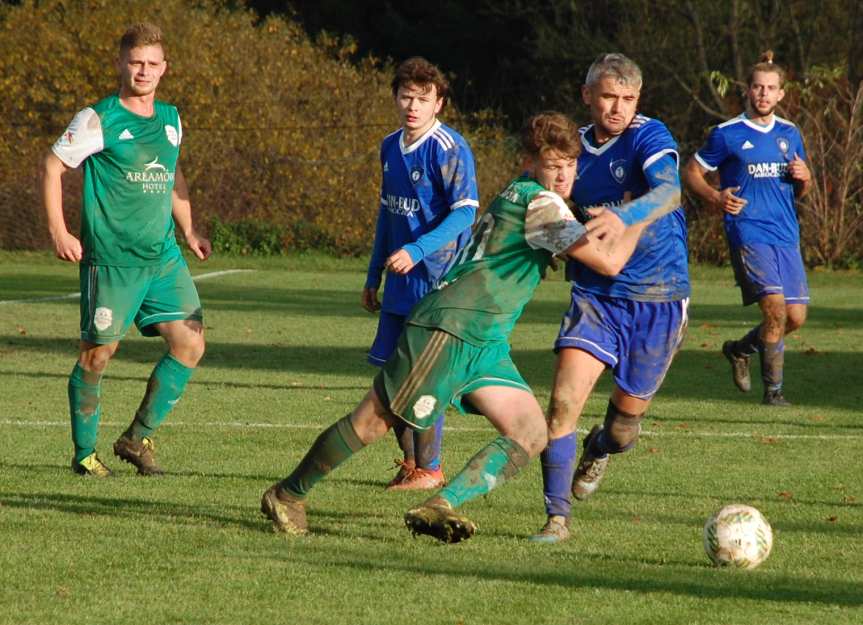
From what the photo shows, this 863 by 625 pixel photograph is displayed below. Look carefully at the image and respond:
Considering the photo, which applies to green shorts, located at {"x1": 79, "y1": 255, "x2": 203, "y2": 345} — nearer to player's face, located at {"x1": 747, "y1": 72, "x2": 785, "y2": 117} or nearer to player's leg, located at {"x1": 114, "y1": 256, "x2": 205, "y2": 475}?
player's leg, located at {"x1": 114, "y1": 256, "x2": 205, "y2": 475}

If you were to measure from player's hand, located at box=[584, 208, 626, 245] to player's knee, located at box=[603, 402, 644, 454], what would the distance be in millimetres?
1403

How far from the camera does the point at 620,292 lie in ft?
22.4

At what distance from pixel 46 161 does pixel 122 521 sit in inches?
79.1

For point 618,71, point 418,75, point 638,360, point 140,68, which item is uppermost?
point 618,71

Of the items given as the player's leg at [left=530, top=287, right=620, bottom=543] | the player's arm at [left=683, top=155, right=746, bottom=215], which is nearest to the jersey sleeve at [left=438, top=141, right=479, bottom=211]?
the player's leg at [left=530, top=287, right=620, bottom=543]

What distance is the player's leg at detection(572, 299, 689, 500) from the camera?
6.84m

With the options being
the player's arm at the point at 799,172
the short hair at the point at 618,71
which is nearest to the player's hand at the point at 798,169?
the player's arm at the point at 799,172

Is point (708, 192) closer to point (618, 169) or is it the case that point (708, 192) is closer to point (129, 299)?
point (618, 169)

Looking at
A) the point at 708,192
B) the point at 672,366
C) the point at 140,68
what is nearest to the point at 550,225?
the point at 140,68

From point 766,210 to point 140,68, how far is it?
5.16m

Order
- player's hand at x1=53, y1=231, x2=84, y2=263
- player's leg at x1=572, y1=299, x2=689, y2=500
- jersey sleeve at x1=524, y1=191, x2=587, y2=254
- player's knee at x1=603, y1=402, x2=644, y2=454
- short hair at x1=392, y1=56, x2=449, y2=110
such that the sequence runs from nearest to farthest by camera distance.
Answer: jersey sleeve at x1=524, y1=191, x2=587, y2=254 < player's leg at x1=572, y1=299, x2=689, y2=500 < player's knee at x1=603, y1=402, x2=644, y2=454 < player's hand at x1=53, y1=231, x2=84, y2=263 < short hair at x1=392, y1=56, x2=449, y2=110

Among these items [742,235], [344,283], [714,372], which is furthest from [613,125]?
[344,283]

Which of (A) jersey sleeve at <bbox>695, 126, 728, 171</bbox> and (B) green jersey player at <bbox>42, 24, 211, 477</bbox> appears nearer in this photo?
(B) green jersey player at <bbox>42, 24, 211, 477</bbox>

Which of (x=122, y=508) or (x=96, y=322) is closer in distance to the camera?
(x=122, y=508)
